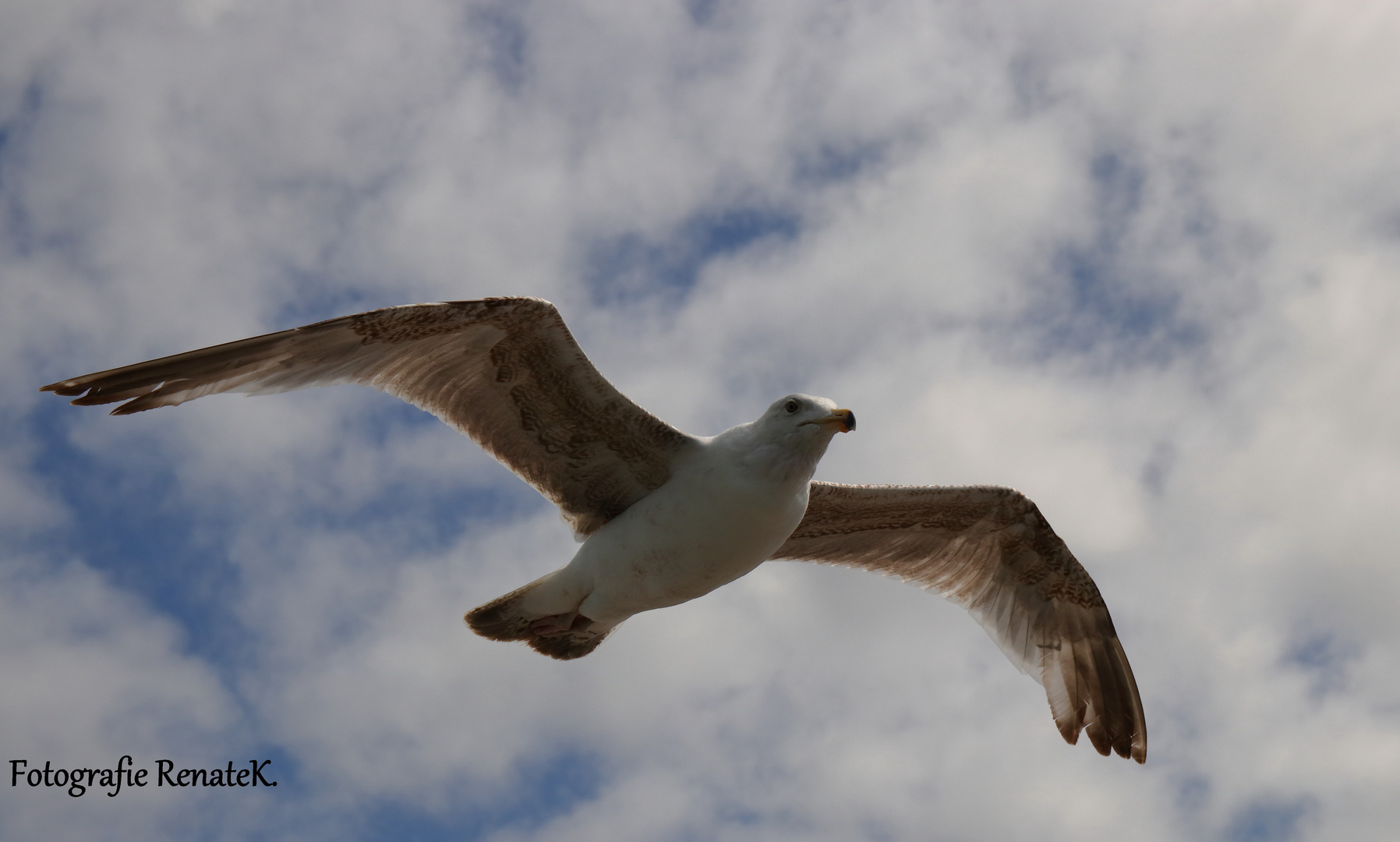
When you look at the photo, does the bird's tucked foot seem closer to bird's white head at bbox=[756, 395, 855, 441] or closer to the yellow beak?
bird's white head at bbox=[756, 395, 855, 441]

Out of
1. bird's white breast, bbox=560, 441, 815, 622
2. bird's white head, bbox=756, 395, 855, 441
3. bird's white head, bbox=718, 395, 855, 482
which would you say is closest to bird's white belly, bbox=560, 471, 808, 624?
bird's white breast, bbox=560, 441, 815, 622

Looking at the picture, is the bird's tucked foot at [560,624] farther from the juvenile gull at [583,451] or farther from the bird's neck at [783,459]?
the bird's neck at [783,459]

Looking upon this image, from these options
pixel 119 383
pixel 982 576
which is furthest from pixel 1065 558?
pixel 119 383

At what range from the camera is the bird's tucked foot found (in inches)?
432

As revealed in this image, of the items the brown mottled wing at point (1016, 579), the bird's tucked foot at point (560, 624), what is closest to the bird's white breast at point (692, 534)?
the bird's tucked foot at point (560, 624)

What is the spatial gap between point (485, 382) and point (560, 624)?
2.50m

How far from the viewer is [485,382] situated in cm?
1038

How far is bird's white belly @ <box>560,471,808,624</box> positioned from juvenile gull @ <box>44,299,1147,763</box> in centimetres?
1

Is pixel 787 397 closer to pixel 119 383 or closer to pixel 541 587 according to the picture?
pixel 541 587

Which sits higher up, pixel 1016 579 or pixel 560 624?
pixel 1016 579

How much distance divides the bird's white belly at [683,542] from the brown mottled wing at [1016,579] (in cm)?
234

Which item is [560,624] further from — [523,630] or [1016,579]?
[1016,579]

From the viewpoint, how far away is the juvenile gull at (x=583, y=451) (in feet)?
→ 31.4

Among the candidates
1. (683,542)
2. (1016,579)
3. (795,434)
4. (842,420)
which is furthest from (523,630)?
(1016,579)
